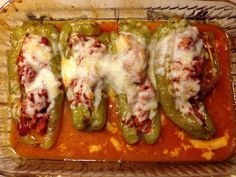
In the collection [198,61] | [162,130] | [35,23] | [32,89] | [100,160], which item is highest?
[35,23]

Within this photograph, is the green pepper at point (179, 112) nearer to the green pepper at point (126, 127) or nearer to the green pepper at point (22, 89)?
the green pepper at point (126, 127)

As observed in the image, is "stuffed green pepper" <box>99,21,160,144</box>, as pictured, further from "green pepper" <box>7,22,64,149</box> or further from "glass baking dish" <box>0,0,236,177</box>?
"green pepper" <box>7,22,64,149</box>

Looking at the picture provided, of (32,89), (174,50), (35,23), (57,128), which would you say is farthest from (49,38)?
(174,50)

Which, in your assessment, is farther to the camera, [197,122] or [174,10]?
[174,10]

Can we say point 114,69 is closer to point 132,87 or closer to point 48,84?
point 132,87

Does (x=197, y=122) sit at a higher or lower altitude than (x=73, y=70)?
lower

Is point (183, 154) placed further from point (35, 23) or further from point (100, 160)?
point (35, 23)
